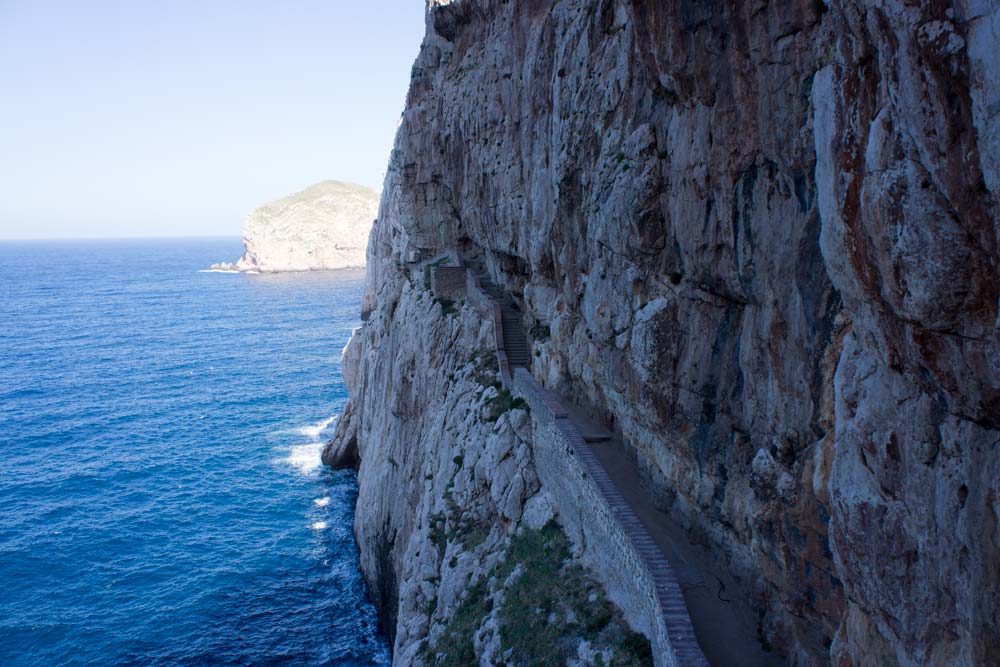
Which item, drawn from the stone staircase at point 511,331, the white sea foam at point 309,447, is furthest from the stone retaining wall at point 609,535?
the white sea foam at point 309,447

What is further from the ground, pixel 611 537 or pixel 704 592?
pixel 611 537

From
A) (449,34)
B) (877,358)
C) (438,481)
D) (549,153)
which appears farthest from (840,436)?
(449,34)

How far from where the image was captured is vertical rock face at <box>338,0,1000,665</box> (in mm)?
7898

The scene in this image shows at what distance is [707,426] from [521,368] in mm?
14007

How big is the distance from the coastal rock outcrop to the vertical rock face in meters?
162

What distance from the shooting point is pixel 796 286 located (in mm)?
12734

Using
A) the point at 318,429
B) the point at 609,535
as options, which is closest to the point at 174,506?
the point at 318,429

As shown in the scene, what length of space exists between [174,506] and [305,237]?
5686 inches

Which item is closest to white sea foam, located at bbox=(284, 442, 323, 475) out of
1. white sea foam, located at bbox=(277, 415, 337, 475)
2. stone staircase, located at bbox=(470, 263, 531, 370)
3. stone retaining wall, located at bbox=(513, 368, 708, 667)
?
white sea foam, located at bbox=(277, 415, 337, 475)

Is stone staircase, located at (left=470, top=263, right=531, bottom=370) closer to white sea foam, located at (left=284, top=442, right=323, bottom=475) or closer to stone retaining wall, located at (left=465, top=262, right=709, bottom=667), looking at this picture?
stone retaining wall, located at (left=465, top=262, right=709, bottom=667)

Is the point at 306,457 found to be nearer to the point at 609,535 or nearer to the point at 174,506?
the point at 174,506

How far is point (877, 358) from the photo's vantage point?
32.2 feet

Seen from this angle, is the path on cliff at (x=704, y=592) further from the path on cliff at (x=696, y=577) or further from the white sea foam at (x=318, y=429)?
the white sea foam at (x=318, y=429)

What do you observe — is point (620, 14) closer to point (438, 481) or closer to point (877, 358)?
point (877, 358)
